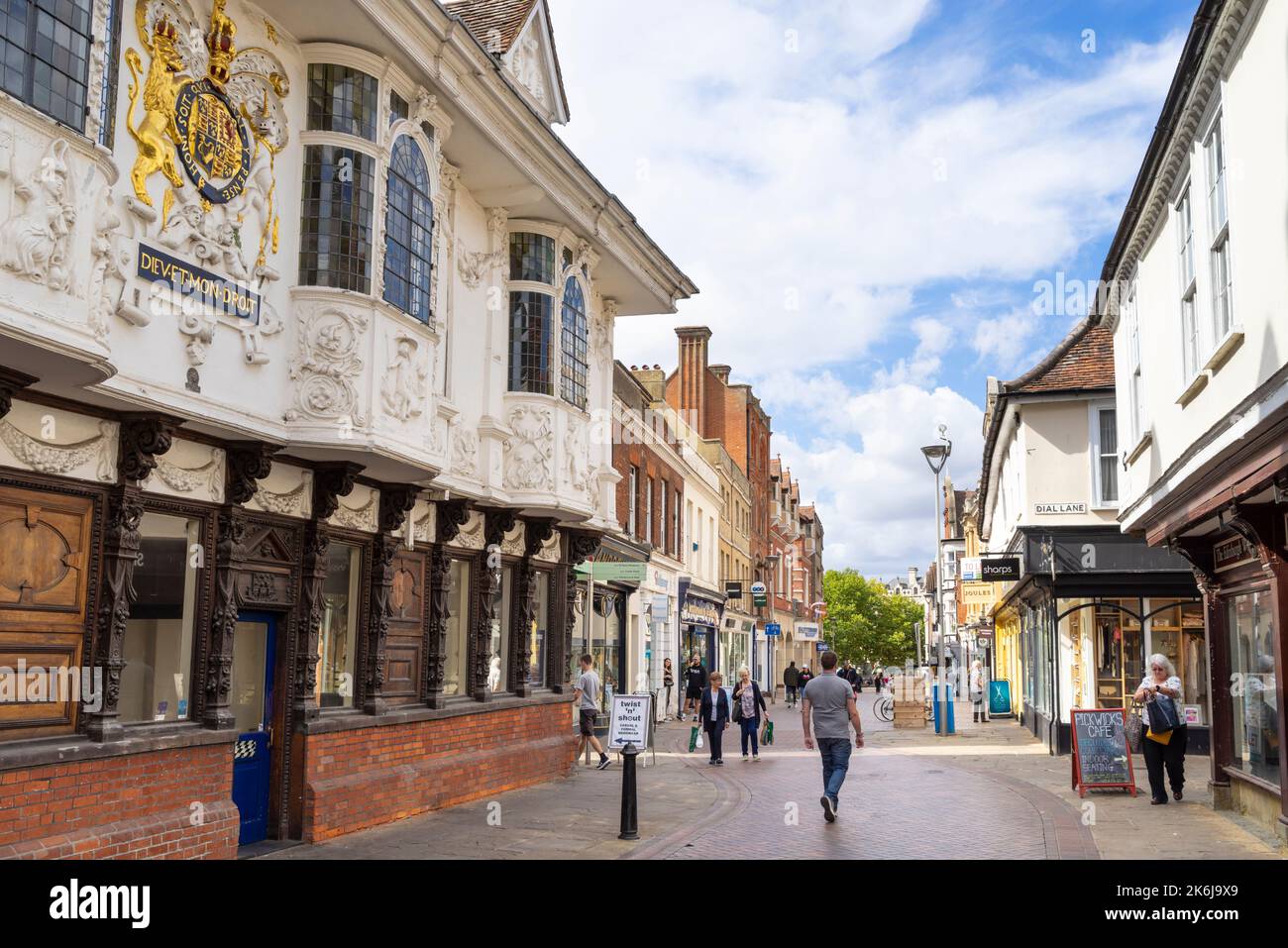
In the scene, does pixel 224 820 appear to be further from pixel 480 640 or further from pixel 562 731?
pixel 562 731

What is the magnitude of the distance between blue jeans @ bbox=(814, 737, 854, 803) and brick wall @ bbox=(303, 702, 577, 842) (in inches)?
173

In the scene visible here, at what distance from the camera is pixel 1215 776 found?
1359cm

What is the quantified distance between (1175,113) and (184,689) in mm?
10524

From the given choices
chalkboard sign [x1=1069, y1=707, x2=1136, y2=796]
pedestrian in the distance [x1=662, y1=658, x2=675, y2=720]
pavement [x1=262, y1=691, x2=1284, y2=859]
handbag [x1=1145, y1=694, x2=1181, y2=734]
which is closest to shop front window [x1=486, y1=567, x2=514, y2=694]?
pavement [x1=262, y1=691, x2=1284, y2=859]

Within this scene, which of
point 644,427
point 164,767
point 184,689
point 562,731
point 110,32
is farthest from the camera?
point 644,427

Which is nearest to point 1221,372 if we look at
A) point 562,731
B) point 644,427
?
point 562,731

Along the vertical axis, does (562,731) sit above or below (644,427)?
below

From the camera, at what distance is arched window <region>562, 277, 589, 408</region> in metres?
16.4

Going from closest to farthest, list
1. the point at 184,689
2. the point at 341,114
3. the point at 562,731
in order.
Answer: the point at 184,689 < the point at 341,114 < the point at 562,731

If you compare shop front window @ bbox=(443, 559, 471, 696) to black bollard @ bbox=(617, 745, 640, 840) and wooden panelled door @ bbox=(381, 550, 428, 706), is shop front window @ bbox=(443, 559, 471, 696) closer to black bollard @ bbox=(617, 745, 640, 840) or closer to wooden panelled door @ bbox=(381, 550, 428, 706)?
wooden panelled door @ bbox=(381, 550, 428, 706)

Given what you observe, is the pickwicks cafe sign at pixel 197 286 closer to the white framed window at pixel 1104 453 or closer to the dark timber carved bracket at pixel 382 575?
the dark timber carved bracket at pixel 382 575

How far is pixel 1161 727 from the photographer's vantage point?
46.2ft

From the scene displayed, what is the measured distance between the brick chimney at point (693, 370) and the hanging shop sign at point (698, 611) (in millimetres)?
10866

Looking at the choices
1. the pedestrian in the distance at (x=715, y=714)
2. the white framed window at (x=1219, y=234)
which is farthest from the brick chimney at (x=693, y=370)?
the white framed window at (x=1219, y=234)
